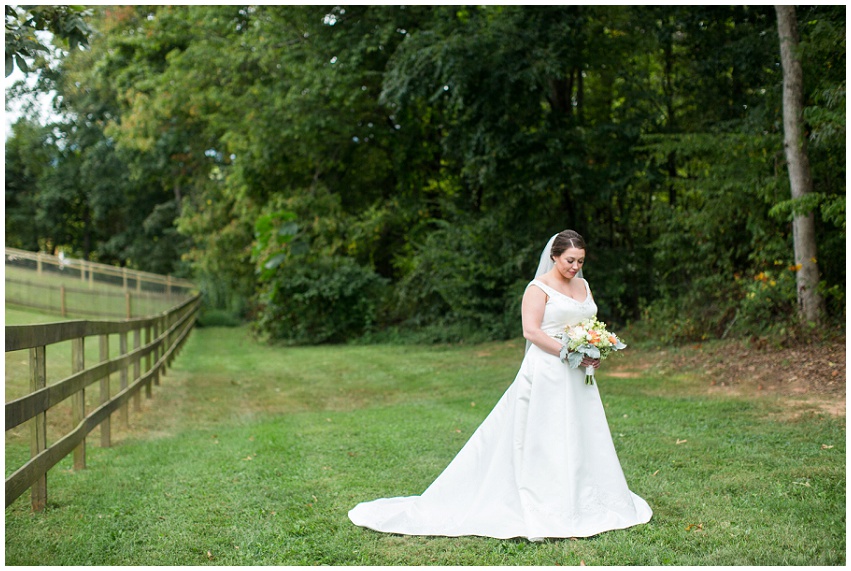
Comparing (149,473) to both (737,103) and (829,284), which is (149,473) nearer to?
(829,284)

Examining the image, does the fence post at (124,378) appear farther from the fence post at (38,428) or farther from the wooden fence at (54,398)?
the fence post at (38,428)

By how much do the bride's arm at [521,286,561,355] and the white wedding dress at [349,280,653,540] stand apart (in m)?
0.05

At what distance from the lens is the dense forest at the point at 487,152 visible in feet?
43.3

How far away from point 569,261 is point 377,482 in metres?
2.37

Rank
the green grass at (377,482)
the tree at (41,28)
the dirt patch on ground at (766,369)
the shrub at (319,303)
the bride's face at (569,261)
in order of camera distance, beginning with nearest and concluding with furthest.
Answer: the green grass at (377,482)
the bride's face at (569,261)
the tree at (41,28)
the dirt patch on ground at (766,369)
the shrub at (319,303)

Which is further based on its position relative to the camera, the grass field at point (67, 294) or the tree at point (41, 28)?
the grass field at point (67, 294)

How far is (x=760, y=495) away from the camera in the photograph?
17.8 ft

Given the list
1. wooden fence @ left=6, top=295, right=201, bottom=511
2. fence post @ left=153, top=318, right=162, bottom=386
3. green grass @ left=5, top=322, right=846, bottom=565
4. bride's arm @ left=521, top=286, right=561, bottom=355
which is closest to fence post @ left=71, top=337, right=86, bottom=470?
wooden fence @ left=6, top=295, right=201, bottom=511

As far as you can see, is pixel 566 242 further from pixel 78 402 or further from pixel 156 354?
pixel 156 354

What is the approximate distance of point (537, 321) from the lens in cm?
520

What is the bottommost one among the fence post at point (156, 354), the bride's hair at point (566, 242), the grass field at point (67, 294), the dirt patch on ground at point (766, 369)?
Answer: the dirt patch on ground at point (766, 369)

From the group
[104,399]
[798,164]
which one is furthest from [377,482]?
[798,164]

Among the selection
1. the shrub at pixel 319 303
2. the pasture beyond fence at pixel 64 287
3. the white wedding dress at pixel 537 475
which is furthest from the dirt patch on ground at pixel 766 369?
the pasture beyond fence at pixel 64 287

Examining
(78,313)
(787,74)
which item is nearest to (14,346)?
(787,74)
